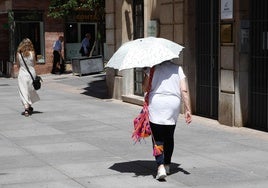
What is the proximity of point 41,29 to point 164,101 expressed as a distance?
22.0 meters

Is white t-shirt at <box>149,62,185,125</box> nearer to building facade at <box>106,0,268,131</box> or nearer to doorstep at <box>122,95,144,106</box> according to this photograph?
building facade at <box>106,0,268,131</box>

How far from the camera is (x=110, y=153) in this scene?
9.28m

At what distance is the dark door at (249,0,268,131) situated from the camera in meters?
11.2

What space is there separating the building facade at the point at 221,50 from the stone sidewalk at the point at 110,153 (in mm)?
406

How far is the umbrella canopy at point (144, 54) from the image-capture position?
23.9 feet

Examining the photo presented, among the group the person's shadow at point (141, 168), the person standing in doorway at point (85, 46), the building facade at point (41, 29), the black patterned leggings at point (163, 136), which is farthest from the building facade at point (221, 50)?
the building facade at point (41, 29)

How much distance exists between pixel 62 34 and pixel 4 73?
4.13m

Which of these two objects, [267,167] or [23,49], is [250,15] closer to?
[267,167]

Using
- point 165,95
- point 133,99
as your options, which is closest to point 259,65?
point 165,95

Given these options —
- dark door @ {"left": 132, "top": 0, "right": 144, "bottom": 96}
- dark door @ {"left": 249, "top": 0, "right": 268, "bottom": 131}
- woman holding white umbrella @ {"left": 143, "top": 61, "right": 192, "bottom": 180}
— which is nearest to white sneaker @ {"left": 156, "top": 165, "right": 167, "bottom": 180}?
woman holding white umbrella @ {"left": 143, "top": 61, "right": 192, "bottom": 180}

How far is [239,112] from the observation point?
1177 cm

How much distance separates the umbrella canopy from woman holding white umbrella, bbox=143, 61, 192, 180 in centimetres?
22

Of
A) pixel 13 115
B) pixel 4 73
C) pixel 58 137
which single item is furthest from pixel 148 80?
pixel 4 73

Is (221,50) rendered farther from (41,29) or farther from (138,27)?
(41,29)
